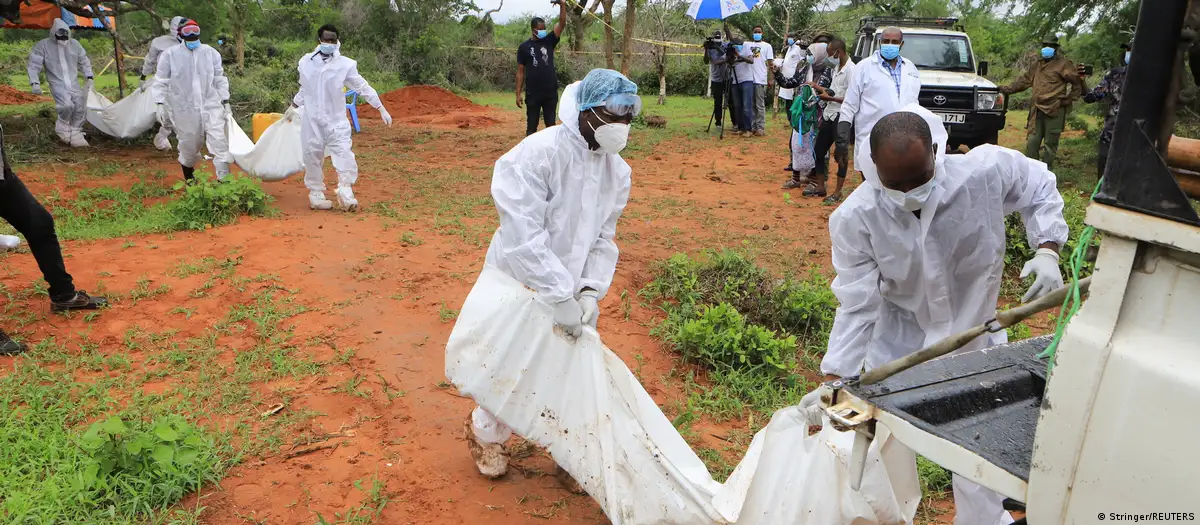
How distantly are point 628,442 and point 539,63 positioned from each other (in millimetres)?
7447

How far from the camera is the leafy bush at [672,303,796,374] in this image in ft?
13.4

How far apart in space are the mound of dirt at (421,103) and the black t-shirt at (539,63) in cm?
578

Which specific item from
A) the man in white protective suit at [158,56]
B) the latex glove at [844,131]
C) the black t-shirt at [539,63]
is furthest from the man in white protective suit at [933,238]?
the man in white protective suit at [158,56]

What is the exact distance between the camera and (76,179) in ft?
26.8

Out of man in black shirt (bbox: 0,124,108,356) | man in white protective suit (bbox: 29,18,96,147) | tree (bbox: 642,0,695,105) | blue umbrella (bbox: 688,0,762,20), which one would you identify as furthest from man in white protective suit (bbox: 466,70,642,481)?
tree (bbox: 642,0,695,105)

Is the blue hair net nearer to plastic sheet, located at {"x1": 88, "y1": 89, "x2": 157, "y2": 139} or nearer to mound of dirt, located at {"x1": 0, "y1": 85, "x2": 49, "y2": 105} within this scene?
plastic sheet, located at {"x1": 88, "y1": 89, "x2": 157, "y2": 139}

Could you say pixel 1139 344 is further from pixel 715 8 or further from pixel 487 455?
pixel 715 8

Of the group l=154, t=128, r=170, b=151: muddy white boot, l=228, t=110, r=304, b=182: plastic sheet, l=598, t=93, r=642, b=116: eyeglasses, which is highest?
l=598, t=93, r=642, b=116: eyeglasses

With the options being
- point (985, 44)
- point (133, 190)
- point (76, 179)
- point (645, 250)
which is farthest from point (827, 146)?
point (985, 44)

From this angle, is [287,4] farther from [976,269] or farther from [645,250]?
[976,269]

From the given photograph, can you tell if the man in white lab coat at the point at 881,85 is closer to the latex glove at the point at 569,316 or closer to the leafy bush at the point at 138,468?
the latex glove at the point at 569,316

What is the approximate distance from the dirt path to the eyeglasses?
1493 mm

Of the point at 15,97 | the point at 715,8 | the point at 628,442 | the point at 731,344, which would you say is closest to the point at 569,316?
the point at 628,442

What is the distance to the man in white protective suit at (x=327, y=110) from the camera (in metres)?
6.89
